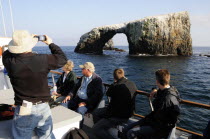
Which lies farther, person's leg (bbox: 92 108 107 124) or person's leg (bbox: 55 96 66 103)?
person's leg (bbox: 55 96 66 103)

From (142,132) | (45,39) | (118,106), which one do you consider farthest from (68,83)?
(45,39)

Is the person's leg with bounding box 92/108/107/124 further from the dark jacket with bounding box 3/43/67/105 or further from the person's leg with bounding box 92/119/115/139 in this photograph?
the dark jacket with bounding box 3/43/67/105

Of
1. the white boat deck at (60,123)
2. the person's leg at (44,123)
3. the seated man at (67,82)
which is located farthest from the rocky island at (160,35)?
the person's leg at (44,123)

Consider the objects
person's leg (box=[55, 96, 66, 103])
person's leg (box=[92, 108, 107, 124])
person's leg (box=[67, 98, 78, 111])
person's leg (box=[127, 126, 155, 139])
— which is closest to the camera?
person's leg (box=[127, 126, 155, 139])

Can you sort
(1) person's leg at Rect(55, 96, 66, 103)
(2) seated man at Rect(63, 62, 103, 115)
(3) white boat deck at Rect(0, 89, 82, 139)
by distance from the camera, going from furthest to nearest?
(1) person's leg at Rect(55, 96, 66, 103) → (2) seated man at Rect(63, 62, 103, 115) → (3) white boat deck at Rect(0, 89, 82, 139)

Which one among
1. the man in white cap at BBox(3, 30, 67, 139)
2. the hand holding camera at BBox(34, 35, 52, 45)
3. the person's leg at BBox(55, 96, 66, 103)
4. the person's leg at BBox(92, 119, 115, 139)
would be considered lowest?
the person's leg at BBox(92, 119, 115, 139)

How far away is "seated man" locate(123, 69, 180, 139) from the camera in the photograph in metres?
3.36

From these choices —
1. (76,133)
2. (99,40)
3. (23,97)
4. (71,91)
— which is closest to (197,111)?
(71,91)

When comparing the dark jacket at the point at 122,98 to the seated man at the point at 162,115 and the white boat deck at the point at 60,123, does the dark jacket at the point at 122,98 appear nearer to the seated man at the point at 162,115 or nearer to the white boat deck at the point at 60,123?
the seated man at the point at 162,115

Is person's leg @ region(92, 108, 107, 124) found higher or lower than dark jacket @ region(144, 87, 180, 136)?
lower

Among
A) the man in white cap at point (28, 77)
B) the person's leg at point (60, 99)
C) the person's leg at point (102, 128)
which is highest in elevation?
the man in white cap at point (28, 77)

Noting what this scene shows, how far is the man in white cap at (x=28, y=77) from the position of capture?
2363 millimetres

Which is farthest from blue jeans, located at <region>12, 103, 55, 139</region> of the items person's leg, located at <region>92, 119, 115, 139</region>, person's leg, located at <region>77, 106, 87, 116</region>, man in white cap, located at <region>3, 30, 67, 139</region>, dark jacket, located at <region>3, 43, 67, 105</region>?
person's leg, located at <region>77, 106, 87, 116</region>

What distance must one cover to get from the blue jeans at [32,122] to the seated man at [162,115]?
5.56 feet
